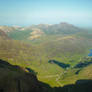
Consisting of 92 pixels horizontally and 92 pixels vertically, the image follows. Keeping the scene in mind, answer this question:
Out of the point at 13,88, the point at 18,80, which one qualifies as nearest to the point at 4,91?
the point at 13,88

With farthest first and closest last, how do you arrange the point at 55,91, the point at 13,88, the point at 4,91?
the point at 55,91 < the point at 13,88 < the point at 4,91

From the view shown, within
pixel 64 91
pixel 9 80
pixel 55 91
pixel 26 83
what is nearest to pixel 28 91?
pixel 26 83

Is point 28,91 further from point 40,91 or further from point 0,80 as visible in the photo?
point 0,80

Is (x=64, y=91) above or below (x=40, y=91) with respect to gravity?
below

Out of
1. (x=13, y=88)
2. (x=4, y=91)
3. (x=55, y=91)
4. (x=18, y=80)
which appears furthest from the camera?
(x=55, y=91)

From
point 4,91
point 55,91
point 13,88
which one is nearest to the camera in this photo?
point 4,91

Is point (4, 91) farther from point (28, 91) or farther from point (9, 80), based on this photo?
point (28, 91)

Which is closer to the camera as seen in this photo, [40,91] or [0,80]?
[0,80]

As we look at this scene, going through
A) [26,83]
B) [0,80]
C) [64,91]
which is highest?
[0,80]

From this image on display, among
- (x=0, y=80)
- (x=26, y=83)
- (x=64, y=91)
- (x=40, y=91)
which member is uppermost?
(x=0, y=80)
